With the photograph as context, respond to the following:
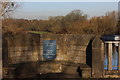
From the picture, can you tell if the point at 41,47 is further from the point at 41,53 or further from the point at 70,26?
the point at 70,26

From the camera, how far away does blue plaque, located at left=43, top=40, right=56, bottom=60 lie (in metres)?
11.8

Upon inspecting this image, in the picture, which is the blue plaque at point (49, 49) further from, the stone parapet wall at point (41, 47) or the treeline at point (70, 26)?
the treeline at point (70, 26)

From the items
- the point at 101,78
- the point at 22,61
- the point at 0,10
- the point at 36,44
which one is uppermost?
the point at 0,10

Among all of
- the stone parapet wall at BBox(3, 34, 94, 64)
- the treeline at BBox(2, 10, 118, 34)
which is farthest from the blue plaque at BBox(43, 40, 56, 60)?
the treeline at BBox(2, 10, 118, 34)

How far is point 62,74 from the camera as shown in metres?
11.3

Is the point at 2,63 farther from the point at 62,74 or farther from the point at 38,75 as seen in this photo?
the point at 62,74

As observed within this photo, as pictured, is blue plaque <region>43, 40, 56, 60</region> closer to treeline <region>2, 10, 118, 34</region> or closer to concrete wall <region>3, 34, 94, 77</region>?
concrete wall <region>3, 34, 94, 77</region>

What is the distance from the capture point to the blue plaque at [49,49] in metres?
11.8

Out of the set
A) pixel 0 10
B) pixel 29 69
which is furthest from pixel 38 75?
pixel 0 10

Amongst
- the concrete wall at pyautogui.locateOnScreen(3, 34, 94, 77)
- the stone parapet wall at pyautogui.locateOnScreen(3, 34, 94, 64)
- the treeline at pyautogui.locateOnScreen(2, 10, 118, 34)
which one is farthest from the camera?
the treeline at pyautogui.locateOnScreen(2, 10, 118, 34)

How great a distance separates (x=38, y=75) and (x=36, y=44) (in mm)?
1971

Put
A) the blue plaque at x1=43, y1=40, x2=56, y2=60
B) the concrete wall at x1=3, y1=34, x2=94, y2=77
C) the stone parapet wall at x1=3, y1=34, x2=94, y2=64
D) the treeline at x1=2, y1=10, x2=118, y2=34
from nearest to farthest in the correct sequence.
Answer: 1. the concrete wall at x1=3, y1=34, x2=94, y2=77
2. the stone parapet wall at x1=3, y1=34, x2=94, y2=64
3. the blue plaque at x1=43, y1=40, x2=56, y2=60
4. the treeline at x1=2, y1=10, x2=118, y2=34

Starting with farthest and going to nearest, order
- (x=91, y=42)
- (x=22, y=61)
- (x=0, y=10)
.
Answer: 1. (x=0, y=10)
2. (x=22, y=61)
3. (x=91, y=42)

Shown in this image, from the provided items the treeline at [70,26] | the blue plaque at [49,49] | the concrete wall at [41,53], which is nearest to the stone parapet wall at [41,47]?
the concrete wall at [41,53]
